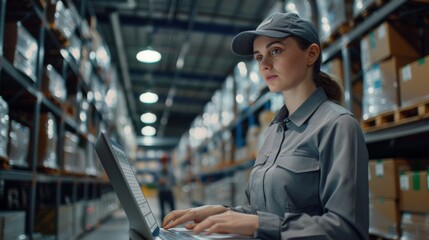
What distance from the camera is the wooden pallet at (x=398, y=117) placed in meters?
2.87

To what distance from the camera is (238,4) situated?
34.0 ft

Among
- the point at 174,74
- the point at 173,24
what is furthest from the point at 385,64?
the point at 174,74

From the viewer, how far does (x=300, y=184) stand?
1373mm

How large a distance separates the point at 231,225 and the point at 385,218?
2.74m

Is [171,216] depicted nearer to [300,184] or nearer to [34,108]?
[300,184]

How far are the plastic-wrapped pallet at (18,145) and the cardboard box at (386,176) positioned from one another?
3473mm

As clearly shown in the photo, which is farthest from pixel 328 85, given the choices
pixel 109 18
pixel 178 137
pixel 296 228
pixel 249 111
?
pixel 178 137

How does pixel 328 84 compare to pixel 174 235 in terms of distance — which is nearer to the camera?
pixel 174 235

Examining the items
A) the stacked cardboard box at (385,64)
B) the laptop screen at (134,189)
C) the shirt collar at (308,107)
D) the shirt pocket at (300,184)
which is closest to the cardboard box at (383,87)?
the stacked cardboard box at (385,64)

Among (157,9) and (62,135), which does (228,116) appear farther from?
(62,135)

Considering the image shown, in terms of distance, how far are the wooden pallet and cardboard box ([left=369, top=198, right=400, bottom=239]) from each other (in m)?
0.66

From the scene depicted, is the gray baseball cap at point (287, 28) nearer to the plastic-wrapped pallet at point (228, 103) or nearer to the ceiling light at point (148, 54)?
the plastic-wrapped pallet at point (228, 103)

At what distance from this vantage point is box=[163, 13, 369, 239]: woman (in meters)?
1.20

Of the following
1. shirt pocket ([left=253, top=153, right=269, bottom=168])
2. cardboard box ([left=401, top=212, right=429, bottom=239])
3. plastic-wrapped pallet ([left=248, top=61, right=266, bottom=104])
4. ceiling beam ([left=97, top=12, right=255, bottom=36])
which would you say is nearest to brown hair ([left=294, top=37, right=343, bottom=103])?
shirt pocket ([left=253, top=153, right=269, bottom=168])
